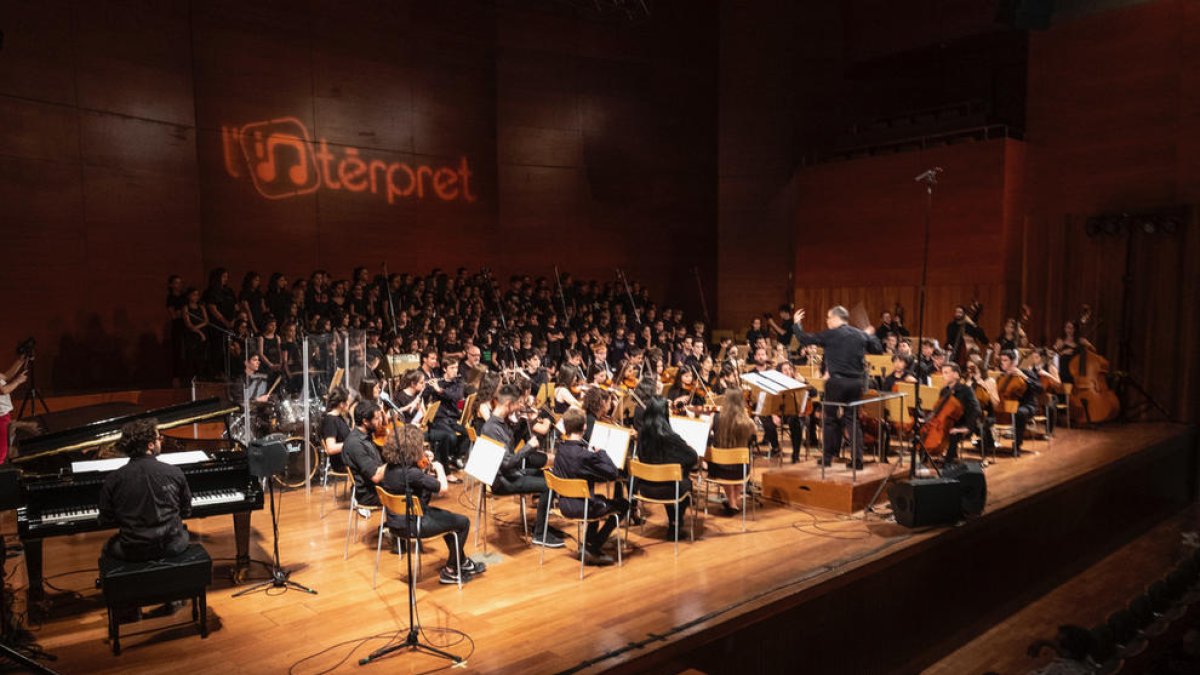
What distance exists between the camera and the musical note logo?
11656 mm

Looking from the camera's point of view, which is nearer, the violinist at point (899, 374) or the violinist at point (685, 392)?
the violinist at point (685, 392)

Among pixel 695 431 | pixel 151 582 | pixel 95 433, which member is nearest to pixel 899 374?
pixel 695 431

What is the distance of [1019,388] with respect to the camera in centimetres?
909

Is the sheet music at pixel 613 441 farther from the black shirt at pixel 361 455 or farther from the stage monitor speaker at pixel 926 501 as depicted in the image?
the stage monitor speaker at pixel 926 501

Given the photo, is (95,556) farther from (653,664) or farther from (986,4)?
(986,4)

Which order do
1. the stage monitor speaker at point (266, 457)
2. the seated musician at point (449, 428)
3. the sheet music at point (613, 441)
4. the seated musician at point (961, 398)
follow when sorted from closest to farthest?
the stage monitor speaker at point (266, 457) < the sheet music at point (613, 441) < the seated musician at point (961, 398) < the seated musician at point (449, 428)

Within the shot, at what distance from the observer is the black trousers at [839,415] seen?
7059mm

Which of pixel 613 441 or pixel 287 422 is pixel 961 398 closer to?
pixel 613 441

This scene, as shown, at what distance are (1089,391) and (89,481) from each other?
38.2 feet

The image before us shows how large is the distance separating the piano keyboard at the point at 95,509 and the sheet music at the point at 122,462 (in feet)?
0.83

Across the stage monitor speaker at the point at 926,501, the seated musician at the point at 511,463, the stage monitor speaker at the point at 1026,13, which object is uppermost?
the stage monitor speaker at the point at 1026,13

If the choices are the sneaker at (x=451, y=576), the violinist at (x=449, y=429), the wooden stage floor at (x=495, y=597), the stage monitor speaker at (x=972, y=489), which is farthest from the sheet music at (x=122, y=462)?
the stage monitor speaker at (x=972, y=489)

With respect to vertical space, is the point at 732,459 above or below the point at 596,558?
above

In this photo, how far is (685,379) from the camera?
7.95 m
